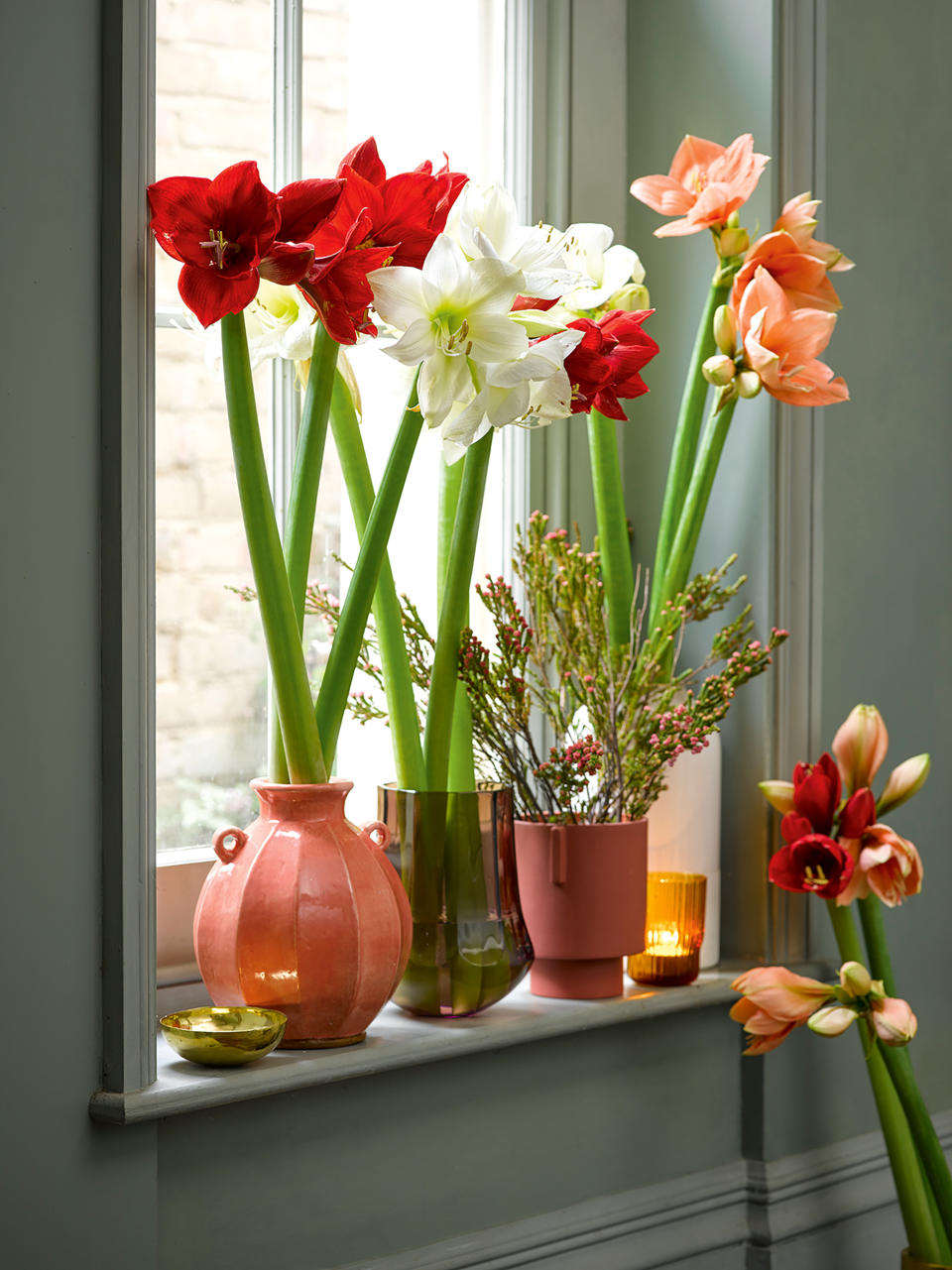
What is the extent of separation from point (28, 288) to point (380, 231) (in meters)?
0.26

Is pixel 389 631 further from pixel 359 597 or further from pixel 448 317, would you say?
pixel 448 317

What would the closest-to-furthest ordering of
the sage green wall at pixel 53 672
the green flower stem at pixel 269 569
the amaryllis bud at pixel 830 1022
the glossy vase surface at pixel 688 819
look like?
the sage green wall at pixel 53 672 → the green flower stem at pixel 269 569 → the amaryllis bud at pixel 830 1022 → the glossy vase surface at pixel 688 819

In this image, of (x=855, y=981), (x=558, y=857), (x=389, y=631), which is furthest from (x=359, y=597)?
(x=855, y=981)

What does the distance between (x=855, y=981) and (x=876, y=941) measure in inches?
3.4

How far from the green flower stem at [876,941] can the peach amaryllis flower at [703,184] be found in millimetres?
617

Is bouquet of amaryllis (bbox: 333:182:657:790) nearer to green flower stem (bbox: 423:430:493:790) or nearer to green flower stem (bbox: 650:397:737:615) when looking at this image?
green flower stem (bbox: 423:430:493:790)

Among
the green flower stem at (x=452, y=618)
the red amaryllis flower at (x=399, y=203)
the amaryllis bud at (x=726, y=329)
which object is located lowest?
the green flower stem at (x=452, y=618)

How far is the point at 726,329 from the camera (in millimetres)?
1283

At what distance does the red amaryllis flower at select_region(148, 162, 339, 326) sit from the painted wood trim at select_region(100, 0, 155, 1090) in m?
0.02

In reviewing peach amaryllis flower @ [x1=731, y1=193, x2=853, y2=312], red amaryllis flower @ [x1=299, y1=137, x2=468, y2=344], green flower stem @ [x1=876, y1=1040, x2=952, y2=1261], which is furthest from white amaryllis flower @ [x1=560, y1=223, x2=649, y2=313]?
green flower stem @ [x1=876, y1=1040, x2=952, y2=1261]

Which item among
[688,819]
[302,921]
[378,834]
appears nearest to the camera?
[302,921]

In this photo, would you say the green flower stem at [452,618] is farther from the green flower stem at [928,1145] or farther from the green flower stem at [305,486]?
the green flower stem at [928,1145]

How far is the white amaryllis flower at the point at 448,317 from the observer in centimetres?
100

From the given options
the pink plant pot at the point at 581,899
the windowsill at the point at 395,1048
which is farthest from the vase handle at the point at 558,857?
the windowsill at the point at 395,1048
